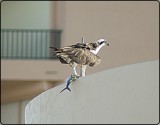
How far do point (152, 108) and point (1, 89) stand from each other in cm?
1265

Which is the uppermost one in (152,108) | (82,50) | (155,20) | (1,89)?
(155,20)

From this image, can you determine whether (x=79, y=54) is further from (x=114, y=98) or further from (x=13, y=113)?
(x=13, y=113)

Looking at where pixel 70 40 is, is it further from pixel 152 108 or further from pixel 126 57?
pixel 152 108

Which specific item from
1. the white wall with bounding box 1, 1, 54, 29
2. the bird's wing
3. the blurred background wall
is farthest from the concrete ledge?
the white wall with bounding box 1, 1, 54, 29

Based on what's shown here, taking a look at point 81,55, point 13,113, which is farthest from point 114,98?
point 13,113

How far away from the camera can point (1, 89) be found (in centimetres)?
1941

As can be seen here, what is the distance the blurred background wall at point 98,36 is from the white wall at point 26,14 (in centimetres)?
47

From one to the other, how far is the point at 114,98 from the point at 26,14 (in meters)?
13.0

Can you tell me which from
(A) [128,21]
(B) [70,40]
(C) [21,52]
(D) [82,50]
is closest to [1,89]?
(C) [21,52]

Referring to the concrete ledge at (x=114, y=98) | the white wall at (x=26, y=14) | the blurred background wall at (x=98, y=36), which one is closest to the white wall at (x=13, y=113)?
the blurred background wall at (x=98, y=36)

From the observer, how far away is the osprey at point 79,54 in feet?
26.3

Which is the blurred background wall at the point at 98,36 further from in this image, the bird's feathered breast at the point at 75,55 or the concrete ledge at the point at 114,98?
the concrete ledge at the point at 114,98

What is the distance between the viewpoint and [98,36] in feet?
60.7

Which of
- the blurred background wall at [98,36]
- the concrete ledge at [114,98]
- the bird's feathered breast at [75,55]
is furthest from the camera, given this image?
the blurred background wall at [98,36]
